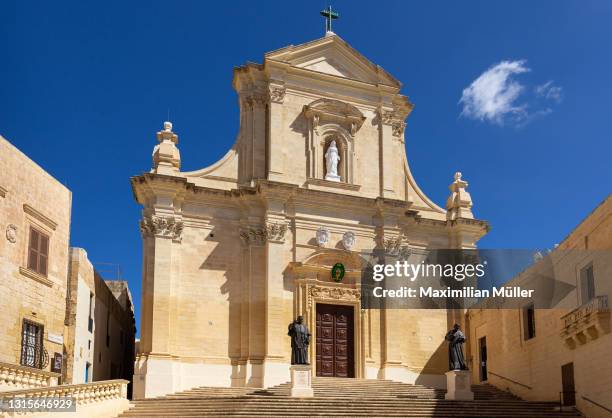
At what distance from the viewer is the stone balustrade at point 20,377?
1727cm

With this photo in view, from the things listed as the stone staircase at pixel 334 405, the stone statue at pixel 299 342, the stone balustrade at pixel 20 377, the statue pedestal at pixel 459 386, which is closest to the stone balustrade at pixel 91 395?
the stone staircase at pixel 334 405

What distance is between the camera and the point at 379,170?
30.3 meters

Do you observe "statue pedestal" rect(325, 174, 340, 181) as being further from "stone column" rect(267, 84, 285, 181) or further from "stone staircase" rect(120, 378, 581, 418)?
"stone staircase" rect(120, 378, 581, 418)

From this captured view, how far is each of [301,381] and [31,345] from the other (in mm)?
7698

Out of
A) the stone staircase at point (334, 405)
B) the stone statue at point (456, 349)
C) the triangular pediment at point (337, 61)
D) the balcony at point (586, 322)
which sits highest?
the triangular pediment at point (337, 61)

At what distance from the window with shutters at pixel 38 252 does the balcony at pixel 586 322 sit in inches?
593

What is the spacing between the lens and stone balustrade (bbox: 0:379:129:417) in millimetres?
16941

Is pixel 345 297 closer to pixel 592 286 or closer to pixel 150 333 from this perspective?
pixel 150 333

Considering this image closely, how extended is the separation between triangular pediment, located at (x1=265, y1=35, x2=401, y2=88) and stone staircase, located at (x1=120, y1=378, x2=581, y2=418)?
12.1m

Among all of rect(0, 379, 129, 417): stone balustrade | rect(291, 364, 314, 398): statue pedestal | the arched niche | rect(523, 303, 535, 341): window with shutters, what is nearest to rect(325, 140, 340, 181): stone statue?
the arched niche

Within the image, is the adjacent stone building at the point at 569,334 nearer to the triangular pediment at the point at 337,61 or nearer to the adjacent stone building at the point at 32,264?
the triangular pediment at the point at 337,61

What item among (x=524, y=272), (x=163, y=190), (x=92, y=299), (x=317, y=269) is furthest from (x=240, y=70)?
(x=524, y=272)

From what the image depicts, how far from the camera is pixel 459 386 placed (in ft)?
78.1

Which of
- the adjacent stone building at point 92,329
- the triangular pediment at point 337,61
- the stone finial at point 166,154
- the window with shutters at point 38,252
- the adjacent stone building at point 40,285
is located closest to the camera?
the adjacent stone building at point 40,285
